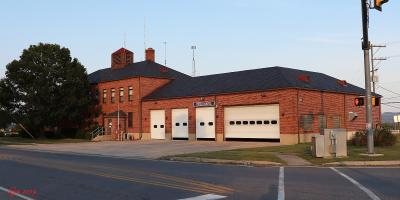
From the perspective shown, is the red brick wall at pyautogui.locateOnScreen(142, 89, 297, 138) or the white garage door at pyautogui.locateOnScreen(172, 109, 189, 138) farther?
the white garage door at pyautogui.locateOnScreen(172, 109, 189, 138)

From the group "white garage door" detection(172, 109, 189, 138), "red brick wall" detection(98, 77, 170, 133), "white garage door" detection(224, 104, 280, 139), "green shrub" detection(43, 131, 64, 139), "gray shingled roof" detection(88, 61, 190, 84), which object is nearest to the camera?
"white garage door" detection(224, 104, 280, 139)

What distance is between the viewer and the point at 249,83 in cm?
3934

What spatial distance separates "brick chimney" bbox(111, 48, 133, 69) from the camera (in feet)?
188

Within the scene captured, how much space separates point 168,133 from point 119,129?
23.5 feet

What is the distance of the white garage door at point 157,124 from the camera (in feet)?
153

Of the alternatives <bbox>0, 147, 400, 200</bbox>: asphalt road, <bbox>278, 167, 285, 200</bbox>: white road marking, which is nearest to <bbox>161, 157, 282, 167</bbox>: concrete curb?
<bbox>0, 147, 400, 200</bbox>: asphalt road

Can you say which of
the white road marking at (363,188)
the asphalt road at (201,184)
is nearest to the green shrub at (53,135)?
the asphalt road at (201,184)

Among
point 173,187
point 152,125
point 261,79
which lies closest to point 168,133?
point 152,125

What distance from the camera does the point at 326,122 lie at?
128ft

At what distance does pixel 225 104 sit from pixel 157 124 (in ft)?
33.4

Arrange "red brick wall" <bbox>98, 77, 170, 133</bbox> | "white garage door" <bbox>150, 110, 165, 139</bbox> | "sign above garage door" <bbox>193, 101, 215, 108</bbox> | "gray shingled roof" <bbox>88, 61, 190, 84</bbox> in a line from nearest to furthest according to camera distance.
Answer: "sign above garage door" <bbox>193, 101, 215, 108</bbox> < "white garage door" <bbox>150, 110, 165, 139</bbox> < "red brick wall" <bbox>98, 77, 170, 133</bbox> < "gray shingled roof" <bbox>88, 61, 190, 84</bbox>

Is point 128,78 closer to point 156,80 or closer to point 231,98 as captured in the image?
point 156,80

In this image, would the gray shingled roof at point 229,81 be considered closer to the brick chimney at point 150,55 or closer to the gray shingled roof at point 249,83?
the gray shingled roof at point 249,83

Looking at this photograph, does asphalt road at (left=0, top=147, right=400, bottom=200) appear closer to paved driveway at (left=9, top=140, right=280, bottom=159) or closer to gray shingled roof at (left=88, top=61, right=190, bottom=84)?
paved driveway at (left=9, top=140, right=280, bottom=159)
